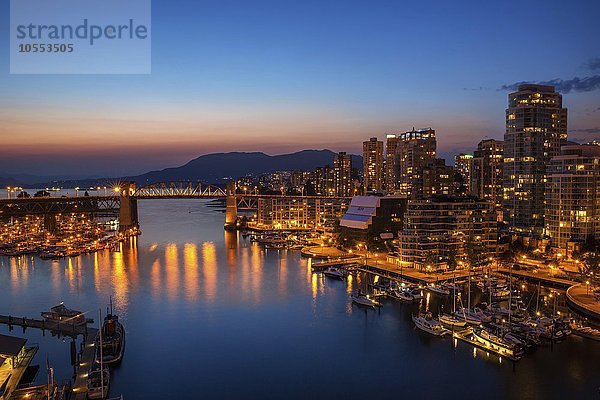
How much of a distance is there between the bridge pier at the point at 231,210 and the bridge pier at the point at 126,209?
7.60 m

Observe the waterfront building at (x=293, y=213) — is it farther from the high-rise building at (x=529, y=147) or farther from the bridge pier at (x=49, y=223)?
the bridge pier at (x=49, y=223)

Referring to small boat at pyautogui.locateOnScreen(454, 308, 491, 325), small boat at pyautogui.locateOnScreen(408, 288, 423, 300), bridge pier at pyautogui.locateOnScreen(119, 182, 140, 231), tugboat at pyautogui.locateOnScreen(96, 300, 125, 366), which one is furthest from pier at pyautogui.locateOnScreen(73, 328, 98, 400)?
bridge pier at pyautogui.locateOnScreen(119, 182, 140, 231)

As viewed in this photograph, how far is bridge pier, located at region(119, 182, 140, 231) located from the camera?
39.7 metres

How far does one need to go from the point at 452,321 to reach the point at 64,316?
11.2m

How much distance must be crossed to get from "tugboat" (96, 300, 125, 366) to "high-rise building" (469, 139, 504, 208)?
3692cm

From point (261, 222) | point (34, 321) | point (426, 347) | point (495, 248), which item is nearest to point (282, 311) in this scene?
point (426, 347)

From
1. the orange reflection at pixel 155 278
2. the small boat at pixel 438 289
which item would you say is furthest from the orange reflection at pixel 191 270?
the small boat at pixel 438 289

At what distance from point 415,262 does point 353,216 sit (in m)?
8.06

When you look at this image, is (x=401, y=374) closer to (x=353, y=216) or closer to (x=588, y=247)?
(x=588, y=247)

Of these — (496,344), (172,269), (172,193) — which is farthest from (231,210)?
(496,344)

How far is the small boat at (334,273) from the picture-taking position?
21469mm

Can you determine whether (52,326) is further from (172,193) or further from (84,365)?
(172,193)

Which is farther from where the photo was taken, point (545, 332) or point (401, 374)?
point (545, 332)

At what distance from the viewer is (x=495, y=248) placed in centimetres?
2336
